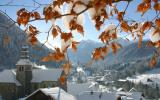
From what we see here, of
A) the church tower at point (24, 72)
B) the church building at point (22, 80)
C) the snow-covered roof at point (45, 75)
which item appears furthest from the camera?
the snow-covered roof at point (45, 75)

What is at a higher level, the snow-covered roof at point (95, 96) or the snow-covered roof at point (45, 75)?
the snow-covered roof at point (45, 75)

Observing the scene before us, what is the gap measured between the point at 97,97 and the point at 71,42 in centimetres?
4547

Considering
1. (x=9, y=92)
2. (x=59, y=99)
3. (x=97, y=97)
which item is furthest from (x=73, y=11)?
(x=9, y=92)

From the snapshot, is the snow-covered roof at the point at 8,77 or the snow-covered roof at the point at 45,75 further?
the snow-covered roof at the point at 45,75

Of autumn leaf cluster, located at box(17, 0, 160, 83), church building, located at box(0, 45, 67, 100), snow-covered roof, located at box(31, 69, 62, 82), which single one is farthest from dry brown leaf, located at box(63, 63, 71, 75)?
snow-covered roof, located at box(31, 69, 62, 82)

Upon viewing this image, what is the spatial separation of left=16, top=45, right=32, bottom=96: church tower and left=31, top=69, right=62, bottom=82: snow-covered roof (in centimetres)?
171

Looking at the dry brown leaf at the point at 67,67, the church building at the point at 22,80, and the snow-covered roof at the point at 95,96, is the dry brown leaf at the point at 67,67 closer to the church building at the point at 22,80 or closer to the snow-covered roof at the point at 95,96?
the snow-covered roof at the point at 95,96

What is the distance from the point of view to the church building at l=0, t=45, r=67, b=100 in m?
68.2

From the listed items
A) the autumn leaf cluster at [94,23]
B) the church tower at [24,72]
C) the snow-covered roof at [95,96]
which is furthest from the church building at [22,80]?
the autumn leaf cluster at [94,23]

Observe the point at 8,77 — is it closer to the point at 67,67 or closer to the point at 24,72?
the point at 24,72

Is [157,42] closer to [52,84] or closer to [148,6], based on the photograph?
[148,6]

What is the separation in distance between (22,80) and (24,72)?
1720 millimetres

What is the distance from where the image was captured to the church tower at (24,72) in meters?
67.9

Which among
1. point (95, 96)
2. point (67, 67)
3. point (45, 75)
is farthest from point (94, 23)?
point (45, 75)
